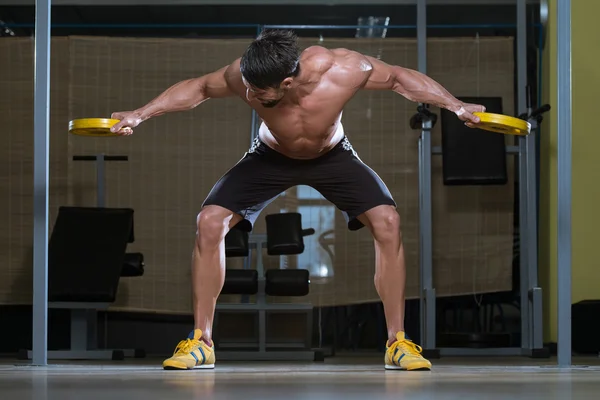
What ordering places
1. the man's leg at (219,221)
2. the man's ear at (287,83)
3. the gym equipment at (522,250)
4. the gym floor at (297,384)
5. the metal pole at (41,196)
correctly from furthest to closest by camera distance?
the gym equipment at (522,250) → the metal pole at (41,196) → the man's leg at (219,221) → the man's ear at (287,83) → the gym floor at (297,384)

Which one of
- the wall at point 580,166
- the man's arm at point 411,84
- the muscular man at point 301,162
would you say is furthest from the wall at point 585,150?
the man's arm at point 411,84

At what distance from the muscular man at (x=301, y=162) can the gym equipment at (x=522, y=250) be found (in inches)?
74.3

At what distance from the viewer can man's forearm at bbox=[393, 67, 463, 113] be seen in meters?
3.29

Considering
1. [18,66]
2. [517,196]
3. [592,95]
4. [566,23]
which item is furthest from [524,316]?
[18,66]

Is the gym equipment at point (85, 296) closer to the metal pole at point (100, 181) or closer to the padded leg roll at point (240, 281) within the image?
the metal pole at point (100, 181)

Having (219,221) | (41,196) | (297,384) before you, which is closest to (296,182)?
Answer: (219,221)

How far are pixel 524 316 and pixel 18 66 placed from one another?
3823 mm

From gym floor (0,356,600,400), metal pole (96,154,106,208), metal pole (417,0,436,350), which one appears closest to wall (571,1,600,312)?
metal pole (417,0,436,350)

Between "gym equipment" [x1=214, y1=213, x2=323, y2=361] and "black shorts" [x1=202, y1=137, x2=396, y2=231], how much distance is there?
1.77 meters

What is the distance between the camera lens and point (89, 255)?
17.8 ft

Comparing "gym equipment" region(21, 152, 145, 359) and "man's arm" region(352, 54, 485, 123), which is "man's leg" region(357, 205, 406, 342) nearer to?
"man's arm" region(352, 54, 485, 123)

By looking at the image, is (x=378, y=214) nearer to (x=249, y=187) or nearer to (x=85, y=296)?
(x=249, y=187)

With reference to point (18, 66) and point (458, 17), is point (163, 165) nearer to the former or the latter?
point (18, 66)

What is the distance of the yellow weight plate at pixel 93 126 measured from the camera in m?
3.14
